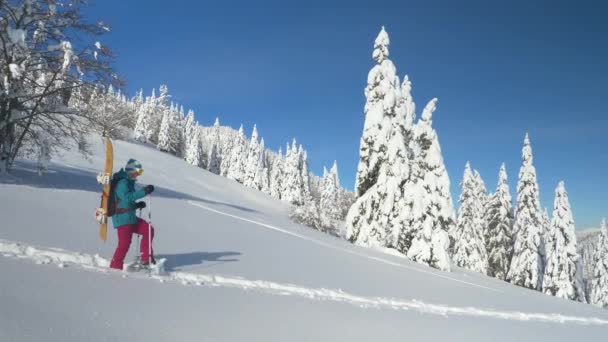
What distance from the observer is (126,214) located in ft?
22.5

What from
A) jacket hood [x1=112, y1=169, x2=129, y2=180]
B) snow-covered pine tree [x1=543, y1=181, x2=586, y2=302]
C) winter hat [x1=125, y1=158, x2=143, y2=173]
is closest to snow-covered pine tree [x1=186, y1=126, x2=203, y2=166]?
snow-covered pine tree [x1=543, y1=181, x2=586, y2=302]

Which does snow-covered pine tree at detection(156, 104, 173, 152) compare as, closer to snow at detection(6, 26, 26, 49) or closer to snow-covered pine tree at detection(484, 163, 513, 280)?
snow-covered pine tree at detection(484, 163, 513, 280)

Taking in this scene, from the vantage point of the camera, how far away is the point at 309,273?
31.5 feet

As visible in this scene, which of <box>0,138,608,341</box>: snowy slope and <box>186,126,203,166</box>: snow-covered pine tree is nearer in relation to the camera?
<box>0,138,608,341</box>: snowy slope

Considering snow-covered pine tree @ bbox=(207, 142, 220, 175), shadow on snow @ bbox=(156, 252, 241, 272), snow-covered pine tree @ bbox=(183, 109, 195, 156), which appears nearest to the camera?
shadow on snow @ bbox=(156, 252, 241, 272)

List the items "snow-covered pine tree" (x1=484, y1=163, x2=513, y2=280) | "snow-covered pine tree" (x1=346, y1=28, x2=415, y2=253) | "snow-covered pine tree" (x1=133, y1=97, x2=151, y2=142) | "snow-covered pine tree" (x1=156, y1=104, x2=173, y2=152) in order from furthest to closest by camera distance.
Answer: "snow-covered pine tree" (x1=133, y1=97, x2=151, y2=142)
"snow-covered pine tree" (x1=156, y1=104, x2=173, y2=152)
"snow-covered pine tree" (x1=484, y1=163, x2=513, y2=280)
"snow-covered pine tree" (x1=346, y1=28, x2=415, y2=253)

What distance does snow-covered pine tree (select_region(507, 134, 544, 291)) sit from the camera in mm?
38094

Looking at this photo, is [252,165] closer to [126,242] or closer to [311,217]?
[311,217]

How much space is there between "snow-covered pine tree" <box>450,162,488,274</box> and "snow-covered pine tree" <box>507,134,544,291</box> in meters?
3.29

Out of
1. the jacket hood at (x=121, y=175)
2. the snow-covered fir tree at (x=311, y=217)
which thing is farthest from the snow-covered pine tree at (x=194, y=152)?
the jacket hood at (x=121, y=175)

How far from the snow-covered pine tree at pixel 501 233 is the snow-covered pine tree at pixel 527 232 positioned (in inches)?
97.9

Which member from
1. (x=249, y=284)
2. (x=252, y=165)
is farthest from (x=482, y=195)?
(x=252, y=165)

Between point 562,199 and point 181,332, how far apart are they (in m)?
44.6

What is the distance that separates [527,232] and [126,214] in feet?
134
